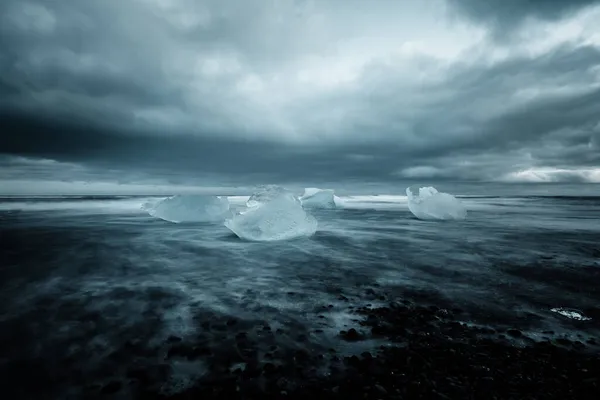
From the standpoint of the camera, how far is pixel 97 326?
11.8ft

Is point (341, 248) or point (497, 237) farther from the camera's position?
point (497, 237)

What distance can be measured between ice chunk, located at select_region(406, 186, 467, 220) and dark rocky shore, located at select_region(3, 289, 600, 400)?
1671 cm

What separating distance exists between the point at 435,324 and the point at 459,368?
1.01 meters

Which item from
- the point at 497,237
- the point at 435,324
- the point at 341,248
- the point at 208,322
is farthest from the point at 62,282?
the point at 497,237

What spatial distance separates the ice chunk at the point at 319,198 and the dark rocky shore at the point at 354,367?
29243mm

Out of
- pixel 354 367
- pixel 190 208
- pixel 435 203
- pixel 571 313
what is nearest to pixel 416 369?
pixel 354 367

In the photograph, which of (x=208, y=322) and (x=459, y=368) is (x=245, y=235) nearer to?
(x=208, y=322)

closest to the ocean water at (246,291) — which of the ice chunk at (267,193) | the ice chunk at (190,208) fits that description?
the ice chunk at (267,193)

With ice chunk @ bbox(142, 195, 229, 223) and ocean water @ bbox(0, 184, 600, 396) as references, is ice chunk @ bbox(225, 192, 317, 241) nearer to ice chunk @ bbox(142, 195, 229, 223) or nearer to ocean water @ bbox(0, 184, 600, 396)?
ocean water @ bbox(0, 184, 600, 396)

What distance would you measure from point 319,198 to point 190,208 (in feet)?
60.4

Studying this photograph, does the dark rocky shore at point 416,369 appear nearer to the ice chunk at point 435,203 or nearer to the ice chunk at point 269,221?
the ice chunk at point 269,221

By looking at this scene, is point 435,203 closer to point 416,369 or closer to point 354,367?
point 416,369

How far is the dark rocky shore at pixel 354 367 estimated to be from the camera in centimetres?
239

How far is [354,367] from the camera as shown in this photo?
9.03 feet
